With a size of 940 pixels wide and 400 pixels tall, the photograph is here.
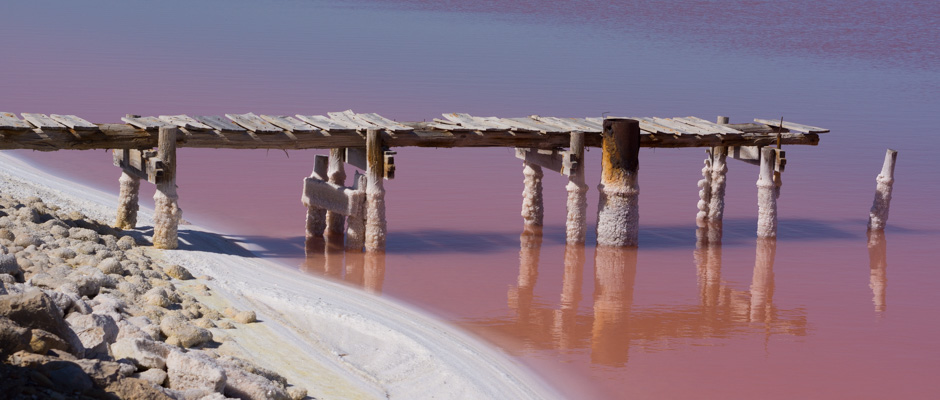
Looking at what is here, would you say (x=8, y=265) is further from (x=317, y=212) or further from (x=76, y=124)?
(x=317, y=212)

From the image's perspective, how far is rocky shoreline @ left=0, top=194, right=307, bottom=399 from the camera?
7.32 m

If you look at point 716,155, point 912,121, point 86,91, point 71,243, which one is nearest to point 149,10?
point 86,91

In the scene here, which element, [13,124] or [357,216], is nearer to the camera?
[13,124]

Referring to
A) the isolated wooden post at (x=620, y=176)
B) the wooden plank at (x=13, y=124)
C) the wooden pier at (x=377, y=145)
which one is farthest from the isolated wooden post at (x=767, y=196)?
the wooden plank at (x=13, y=124)

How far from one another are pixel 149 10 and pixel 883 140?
38.7 metres

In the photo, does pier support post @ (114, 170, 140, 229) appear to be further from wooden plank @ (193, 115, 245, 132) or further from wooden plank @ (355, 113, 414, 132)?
wooden plank @ (355, 113, 414, 132)

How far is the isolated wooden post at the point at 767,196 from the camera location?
59.2ft

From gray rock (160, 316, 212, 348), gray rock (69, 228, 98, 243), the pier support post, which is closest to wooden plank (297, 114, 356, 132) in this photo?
the pier support post

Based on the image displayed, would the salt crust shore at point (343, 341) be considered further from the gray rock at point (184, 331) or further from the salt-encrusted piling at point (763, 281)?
the salt-encrusted piling at point (763, 281)

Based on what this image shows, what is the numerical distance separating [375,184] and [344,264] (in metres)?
1.11

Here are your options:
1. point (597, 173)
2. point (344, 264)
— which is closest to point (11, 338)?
point (344, 264)

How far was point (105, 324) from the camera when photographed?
852 cm

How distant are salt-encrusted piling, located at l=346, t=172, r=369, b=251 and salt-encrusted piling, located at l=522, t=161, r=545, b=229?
3.01 metres

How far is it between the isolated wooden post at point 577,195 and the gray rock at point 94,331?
9116 millimetres
